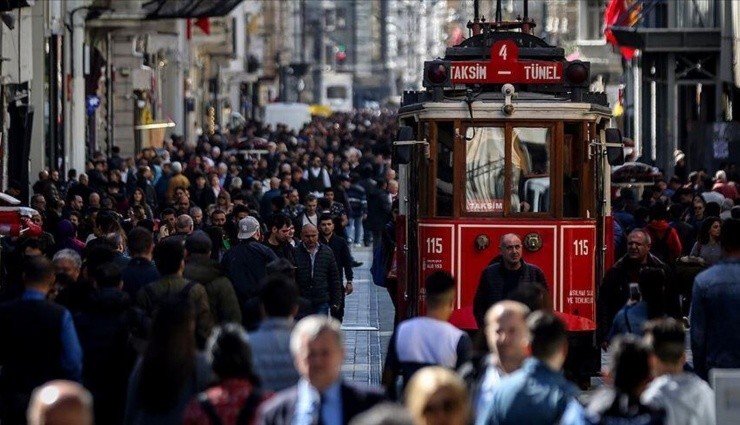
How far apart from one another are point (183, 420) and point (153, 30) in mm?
41477

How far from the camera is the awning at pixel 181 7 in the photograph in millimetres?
43394

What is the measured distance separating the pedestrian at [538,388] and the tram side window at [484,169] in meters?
8.24

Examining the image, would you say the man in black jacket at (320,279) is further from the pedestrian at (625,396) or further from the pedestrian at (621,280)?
the pedestrian at (625,396)

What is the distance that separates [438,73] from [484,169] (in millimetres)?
832

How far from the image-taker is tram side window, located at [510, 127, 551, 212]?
17.0m

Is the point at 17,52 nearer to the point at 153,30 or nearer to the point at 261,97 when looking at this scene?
the point at 153,30

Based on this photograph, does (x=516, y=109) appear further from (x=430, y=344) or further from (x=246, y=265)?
(x=430, y=344)

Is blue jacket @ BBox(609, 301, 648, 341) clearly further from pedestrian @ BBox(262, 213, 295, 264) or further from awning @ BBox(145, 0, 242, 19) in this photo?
awning @ BBox(145, 0, 242, 19)

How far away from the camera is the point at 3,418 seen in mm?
11086

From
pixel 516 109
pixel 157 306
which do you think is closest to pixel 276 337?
pixel 157 306

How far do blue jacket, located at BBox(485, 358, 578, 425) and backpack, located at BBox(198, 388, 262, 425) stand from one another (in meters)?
0.93

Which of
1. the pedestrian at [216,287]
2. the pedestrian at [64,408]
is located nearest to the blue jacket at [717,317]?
the pedestrian at [216,287]

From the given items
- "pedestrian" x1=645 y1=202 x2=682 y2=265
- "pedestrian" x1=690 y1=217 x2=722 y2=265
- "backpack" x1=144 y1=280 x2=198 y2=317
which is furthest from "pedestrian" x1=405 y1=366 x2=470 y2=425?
"pedestrian" x1=645 y1=202 x2=682 y2=265

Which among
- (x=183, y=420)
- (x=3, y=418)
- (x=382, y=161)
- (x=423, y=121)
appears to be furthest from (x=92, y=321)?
(x=382, y=161)
